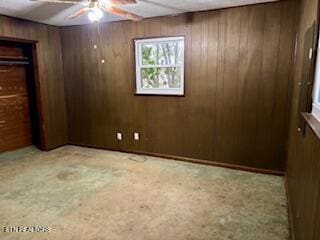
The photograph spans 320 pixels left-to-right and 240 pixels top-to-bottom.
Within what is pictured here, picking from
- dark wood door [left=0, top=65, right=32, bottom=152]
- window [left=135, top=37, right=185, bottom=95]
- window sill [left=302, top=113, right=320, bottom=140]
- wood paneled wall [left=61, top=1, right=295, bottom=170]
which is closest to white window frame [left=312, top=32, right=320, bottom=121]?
→ window sill [left=302, top=113, right=320, bottom=140]

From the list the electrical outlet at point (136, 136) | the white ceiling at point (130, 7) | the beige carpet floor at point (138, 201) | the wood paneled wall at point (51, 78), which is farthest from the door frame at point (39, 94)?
the electrical outlet at point (136, 136)

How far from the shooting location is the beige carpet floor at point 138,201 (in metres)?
2.25

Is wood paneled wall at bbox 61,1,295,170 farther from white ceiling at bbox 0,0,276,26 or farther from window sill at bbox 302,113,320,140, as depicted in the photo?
window sill at bbox 302,113,320,140

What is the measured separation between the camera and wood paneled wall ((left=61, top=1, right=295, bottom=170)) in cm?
330

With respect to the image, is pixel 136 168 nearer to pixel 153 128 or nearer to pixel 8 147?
pixel 153 128

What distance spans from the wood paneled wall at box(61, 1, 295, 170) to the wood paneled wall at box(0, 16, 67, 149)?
7.6 inches

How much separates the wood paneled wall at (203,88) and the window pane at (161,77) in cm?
20

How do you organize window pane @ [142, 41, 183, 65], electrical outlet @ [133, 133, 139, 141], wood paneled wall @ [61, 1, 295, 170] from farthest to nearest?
electrical outlet @ [133, 133, 139, 141] → window pane @ [142, 41, 183, 65] → wood paneled wall @ [61, 1, 295, 170]

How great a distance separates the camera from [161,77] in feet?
13.4

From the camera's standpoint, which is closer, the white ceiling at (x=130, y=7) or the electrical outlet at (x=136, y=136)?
the white ceiling at (x=130, y=7)

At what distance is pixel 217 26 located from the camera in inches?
138

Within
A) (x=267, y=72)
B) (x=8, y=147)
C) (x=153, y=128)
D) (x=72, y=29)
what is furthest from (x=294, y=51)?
(x=8, y=147)

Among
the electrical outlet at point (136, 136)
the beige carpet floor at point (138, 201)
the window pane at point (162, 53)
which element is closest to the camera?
the beige carpet floor at point (138, 201)

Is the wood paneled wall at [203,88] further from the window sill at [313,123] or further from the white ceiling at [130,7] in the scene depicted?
the window sill at [313,123]
